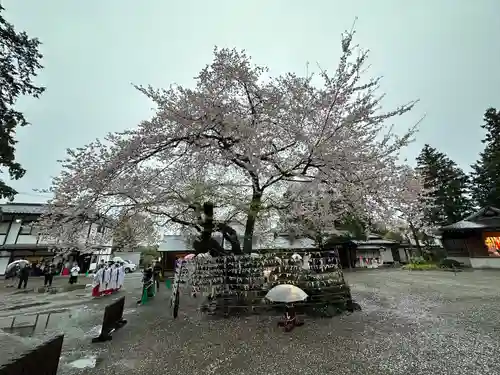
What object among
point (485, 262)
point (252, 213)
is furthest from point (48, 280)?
point (485, 262)

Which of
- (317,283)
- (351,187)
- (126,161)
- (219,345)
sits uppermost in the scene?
(126,161)

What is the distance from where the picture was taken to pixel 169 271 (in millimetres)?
20344

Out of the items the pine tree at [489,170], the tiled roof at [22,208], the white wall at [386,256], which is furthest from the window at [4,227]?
the pine tree at [489,170]

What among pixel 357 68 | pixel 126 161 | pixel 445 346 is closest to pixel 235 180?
pixel 126 161

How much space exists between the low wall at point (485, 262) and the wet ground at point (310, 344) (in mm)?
13667

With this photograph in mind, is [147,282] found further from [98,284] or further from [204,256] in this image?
[204,256]

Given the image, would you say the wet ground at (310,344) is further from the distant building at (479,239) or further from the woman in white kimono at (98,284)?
the distant building at (479,239)

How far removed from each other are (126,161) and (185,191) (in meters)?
2.60

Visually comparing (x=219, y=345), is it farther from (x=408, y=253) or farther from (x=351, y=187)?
(x=408, y=253)

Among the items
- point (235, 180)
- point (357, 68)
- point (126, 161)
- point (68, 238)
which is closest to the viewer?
point (357, 68)

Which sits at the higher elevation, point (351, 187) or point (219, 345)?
point (351, 187)

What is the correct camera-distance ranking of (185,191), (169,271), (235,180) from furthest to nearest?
1. (169,271)
2. (235,180)
3. (185,191)

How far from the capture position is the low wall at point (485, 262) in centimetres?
1693

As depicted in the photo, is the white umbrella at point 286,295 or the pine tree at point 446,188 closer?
the white umbrella at point 286,295
